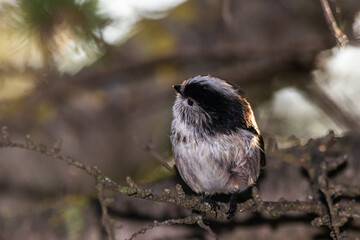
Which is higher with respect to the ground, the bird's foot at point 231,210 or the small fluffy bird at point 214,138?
the small fluffy bird at point 214,138

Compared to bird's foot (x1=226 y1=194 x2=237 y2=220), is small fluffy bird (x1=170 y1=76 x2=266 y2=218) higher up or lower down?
higher up

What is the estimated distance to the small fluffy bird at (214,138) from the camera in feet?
13.1

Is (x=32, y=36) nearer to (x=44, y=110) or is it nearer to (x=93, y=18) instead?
(x=93, y=18)

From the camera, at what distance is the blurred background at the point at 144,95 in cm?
510

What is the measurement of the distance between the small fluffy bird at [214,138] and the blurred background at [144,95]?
0.86 metres

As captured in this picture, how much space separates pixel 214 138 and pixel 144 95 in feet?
6.73

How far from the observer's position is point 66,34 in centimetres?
481

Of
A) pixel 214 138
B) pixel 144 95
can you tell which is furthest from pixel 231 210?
pixel 144 95

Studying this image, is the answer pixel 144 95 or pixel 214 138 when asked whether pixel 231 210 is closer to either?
pixel 214 138

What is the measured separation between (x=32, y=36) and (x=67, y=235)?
1.76 metres

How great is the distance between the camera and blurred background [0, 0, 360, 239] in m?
5.10

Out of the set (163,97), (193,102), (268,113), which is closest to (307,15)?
(268,113)

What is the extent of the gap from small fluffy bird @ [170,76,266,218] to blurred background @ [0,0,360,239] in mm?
860

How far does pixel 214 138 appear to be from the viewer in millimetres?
4008
